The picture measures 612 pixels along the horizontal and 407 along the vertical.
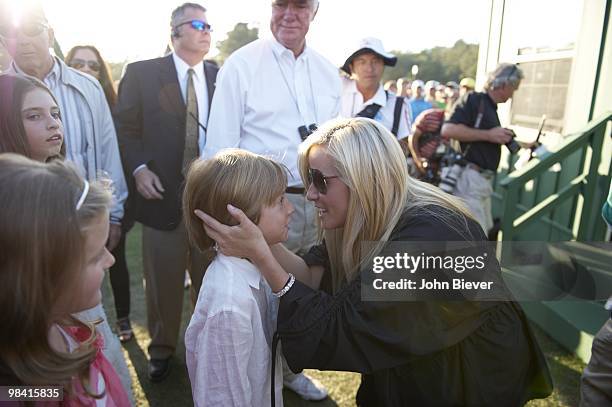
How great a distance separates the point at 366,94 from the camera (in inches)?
148

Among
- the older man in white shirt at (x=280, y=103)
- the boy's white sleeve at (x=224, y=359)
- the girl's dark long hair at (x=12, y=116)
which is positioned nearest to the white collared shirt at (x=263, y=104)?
the older man in white shirt at (x=280, y=103)

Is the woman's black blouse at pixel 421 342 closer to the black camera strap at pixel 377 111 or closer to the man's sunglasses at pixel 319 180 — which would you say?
the man's sunglasses at pixel 319 180

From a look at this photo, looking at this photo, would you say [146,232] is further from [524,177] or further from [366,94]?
[524,177]

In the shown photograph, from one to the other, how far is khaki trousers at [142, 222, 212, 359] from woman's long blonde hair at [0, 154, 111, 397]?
67.4 inches

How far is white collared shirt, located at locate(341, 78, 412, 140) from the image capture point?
3633 millimetres

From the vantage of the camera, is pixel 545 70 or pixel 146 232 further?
pixel 545 70

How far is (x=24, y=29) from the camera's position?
197 centimetres

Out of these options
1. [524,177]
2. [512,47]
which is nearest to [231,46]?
[512,47]

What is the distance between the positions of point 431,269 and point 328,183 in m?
0.48

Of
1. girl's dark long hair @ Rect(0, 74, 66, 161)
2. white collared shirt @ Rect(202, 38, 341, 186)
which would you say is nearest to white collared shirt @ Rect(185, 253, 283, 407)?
girl's dark long hair @ Rect(0, 74, 66, 161)

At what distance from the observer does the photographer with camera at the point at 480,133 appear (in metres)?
3.98

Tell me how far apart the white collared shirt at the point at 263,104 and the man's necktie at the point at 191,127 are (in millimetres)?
287

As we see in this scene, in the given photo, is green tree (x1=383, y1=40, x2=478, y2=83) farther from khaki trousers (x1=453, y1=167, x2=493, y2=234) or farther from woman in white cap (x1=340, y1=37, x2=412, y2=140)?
woman in white cap (x1=340, y1=37, x2=412, y2=140)

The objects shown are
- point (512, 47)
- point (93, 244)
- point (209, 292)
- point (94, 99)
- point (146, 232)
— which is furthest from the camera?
point (512, 47)
